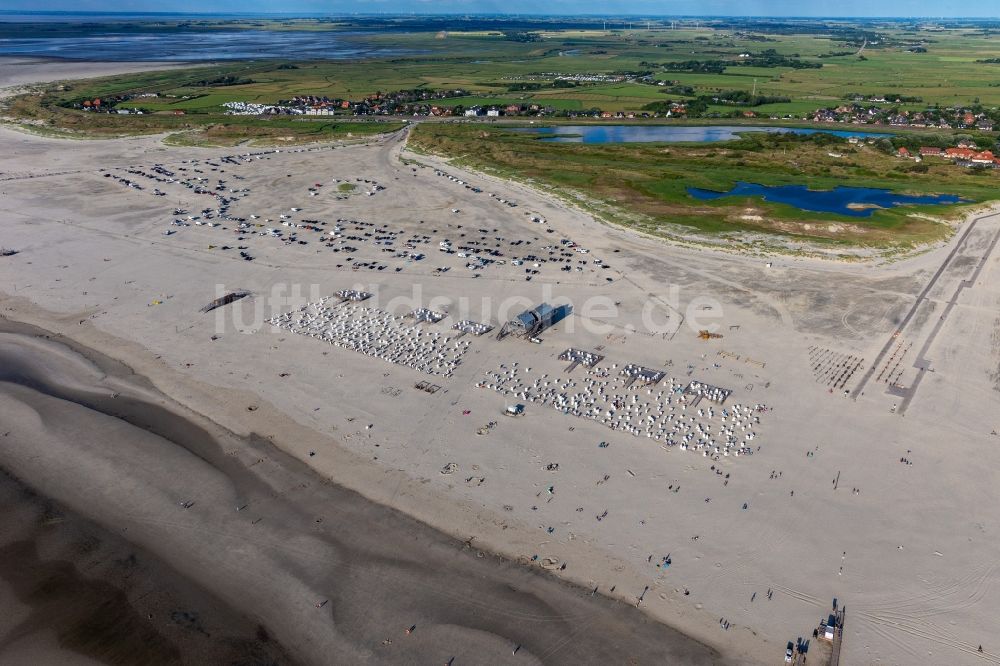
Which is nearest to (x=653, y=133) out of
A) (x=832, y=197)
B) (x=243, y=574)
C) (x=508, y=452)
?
(x=832, y=197)

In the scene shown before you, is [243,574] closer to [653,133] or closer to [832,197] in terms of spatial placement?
[832,197]

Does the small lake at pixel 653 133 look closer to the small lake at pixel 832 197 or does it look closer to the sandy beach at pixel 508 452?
the small lake at pixel 832 197

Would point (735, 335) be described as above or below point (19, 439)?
above

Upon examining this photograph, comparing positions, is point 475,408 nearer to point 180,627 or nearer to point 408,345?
point 408,345

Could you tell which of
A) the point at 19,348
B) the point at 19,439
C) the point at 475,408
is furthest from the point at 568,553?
the point at 19,348

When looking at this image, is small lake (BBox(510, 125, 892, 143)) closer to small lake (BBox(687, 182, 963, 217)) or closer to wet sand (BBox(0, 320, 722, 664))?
small lake (BBox(687, 182, 963, 217))

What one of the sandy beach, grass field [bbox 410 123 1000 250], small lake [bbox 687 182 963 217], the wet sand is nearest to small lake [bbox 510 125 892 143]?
grass field [bbox 410 123 1000 250]
